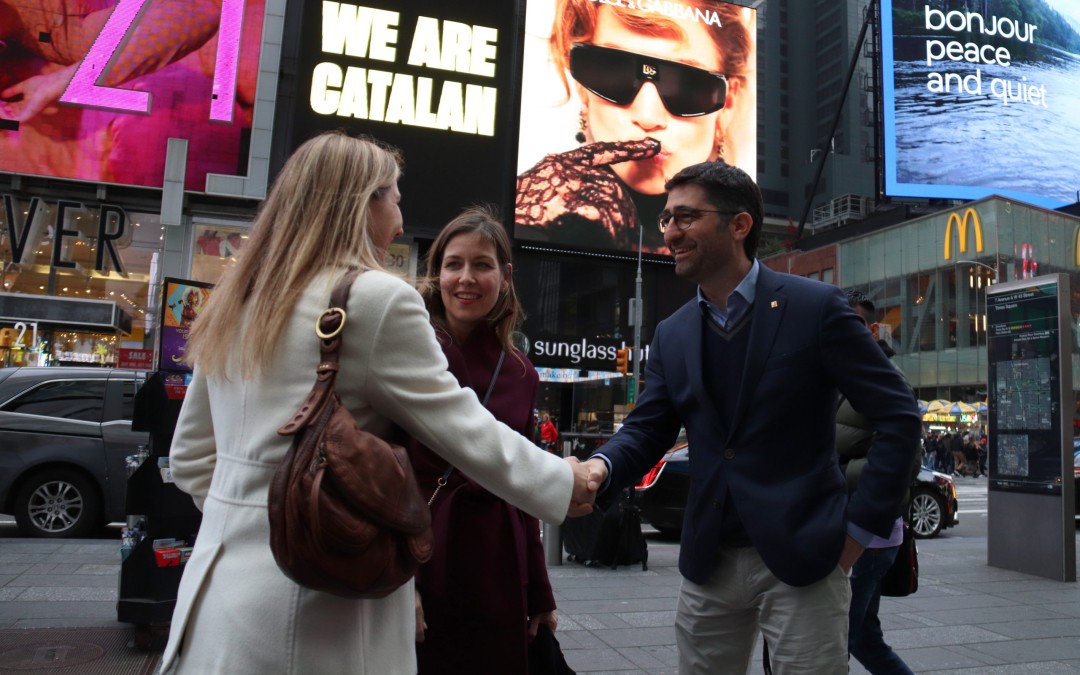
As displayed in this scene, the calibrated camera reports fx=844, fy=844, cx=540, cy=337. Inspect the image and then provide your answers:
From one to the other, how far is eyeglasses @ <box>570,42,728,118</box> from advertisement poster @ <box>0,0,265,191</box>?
11213 millimetres

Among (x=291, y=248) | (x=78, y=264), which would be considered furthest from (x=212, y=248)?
(x=291, y=248)

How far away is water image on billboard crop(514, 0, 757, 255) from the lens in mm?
27578

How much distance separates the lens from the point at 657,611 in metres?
6.84

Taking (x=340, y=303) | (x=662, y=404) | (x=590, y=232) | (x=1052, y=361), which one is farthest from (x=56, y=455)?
(x=590, y=232)

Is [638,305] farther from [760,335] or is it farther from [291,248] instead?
[291,248]

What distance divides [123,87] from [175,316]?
63.2ft

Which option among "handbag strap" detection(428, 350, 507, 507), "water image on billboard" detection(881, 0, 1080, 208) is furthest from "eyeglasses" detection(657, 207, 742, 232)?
"water image on billboard" detection(881, 0, 1080, 208)

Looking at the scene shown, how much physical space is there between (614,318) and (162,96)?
617 inches

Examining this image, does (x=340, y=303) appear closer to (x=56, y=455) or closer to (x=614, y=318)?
(x=56, y=455)

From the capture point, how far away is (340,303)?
1.71 meters

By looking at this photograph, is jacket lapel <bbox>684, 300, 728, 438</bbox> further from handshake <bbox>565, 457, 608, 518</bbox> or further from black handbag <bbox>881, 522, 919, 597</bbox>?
black handbag <bbox>881, 522, 919, 597</bbox>

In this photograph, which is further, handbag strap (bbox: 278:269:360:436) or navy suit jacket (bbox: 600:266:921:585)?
navy suit jacket (bbox: 600:266:921:585)

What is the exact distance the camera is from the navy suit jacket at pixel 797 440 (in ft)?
8.15

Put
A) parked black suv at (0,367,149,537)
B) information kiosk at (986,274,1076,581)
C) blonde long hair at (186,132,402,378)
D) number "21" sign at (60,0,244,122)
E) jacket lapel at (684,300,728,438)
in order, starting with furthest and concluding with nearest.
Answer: number "21" sign at (60,0,244,122), parked black suv at (0,367,149,537), information kiosk at (986,274,1076,581), jacket lapel at (684,300,728,438), blonde long hair at (186,132,402,378)
